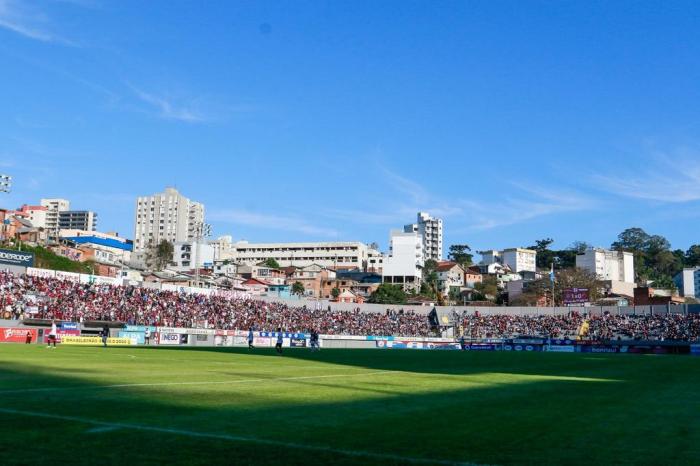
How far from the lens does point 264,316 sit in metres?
90.4

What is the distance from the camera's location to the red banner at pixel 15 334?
55906mm

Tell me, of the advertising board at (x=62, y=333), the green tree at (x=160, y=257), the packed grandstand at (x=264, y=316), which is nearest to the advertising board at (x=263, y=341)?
the packed grandstand at (x=264, y=316)

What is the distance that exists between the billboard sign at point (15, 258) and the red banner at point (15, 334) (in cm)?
1373

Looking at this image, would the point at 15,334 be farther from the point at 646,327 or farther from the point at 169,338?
the point at 646,327

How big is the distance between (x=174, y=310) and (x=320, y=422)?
69.5m

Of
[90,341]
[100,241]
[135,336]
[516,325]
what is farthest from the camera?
[100,241]

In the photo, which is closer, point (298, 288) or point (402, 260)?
point (298, 288)

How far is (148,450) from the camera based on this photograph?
9.12 metres

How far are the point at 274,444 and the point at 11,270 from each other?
66585 millimetres

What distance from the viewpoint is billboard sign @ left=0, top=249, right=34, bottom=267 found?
224 feet

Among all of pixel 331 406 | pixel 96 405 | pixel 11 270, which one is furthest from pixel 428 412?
pixel 11 270

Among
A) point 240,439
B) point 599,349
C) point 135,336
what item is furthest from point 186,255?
point 240,439

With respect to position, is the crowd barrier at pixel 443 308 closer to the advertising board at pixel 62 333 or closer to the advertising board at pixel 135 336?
the advertising board at pixel 135 336

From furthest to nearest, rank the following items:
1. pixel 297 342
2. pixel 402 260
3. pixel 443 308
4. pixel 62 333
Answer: pixel 402 260 → pixel 443 308 → pixel 297 342 → pixel 62 333
